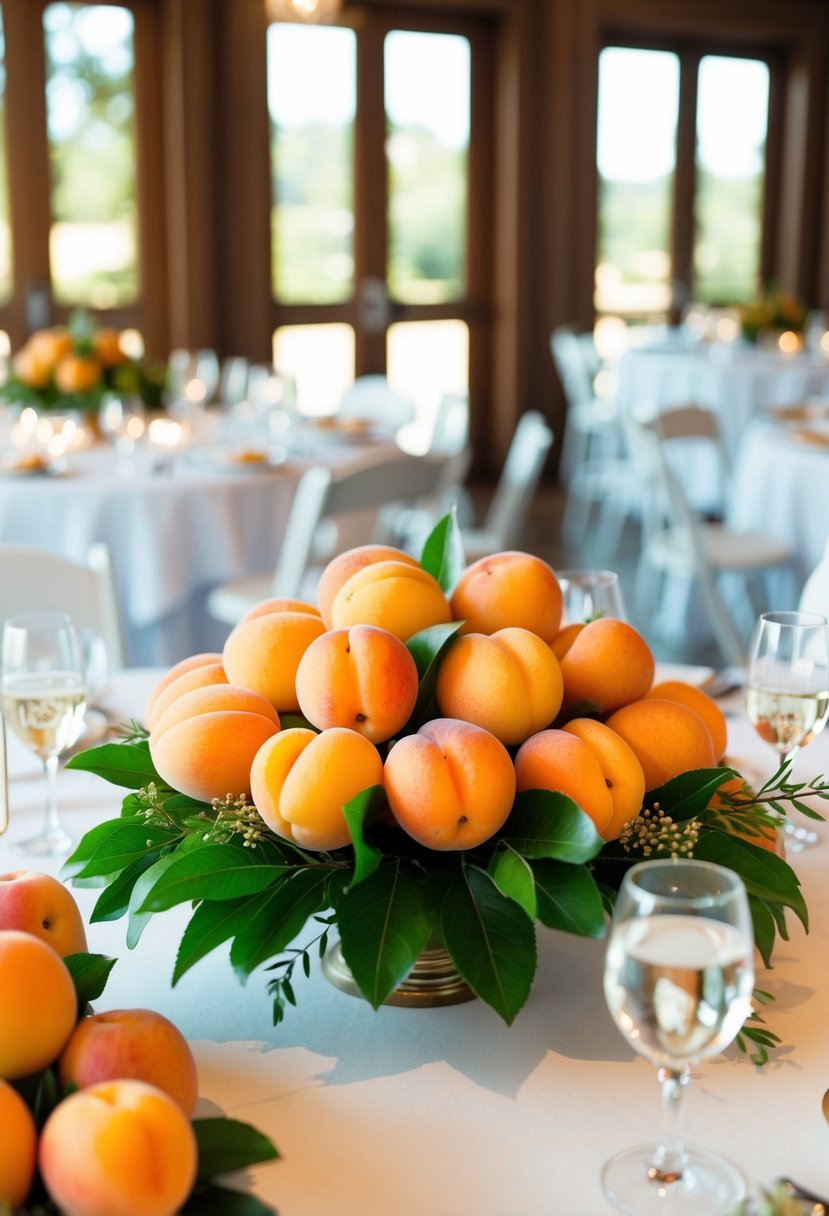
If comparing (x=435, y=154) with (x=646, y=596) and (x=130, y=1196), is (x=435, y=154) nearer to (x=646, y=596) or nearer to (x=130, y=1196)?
(x=646, y=596)

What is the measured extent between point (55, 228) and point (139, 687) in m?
5.62

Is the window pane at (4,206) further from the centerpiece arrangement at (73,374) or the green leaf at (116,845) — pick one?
the green leaf at (116,845)

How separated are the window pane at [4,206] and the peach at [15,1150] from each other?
656 cm

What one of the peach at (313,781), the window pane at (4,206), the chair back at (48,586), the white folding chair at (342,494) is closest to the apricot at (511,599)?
the peach at (313,781)

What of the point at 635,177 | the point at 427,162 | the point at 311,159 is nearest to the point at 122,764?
the point at 311,159

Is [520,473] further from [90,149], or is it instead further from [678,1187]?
[90,149]

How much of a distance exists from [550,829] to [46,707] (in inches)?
22.3

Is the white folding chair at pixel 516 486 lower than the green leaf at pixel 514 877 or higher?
lower

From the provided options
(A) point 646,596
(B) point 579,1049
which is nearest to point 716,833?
(B) point 579,1049

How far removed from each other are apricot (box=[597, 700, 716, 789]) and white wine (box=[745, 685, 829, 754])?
305 millimetres

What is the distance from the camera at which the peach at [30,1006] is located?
2.29 ft

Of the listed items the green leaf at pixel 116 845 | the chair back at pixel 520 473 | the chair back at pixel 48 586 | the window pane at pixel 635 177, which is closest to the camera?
the green leaf at pixel 116 845

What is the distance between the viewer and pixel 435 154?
26.1 ft

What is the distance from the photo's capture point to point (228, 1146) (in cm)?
Answer: 71
